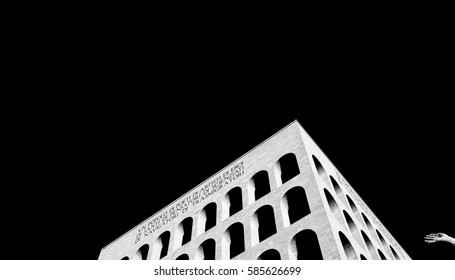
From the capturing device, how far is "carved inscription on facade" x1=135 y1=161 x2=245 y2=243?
25.2m

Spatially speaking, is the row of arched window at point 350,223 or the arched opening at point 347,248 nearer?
the arched opening at point 347,248

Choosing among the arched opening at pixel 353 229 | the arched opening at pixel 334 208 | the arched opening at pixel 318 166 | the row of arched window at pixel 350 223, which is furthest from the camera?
the arched opening at pixel 318 166

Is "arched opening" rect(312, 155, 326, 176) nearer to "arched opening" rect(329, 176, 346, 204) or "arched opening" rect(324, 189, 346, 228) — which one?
"arched opening" rect(329, 176, 346, 204)

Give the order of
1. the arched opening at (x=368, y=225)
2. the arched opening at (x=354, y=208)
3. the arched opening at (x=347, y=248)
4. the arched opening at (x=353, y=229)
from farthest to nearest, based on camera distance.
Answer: the arched opening at (x=368, y=225) < the arched opening at (x=354, y=208) < the arched opening at (x=353, y=229) < the arched opening at (x=347, y=248)

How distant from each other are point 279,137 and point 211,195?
5.00 m

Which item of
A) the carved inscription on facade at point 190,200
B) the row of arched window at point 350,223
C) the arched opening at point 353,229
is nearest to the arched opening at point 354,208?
the row of arched window at point 350,223

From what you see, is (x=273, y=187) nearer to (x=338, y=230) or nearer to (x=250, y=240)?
(x=250, y=240)

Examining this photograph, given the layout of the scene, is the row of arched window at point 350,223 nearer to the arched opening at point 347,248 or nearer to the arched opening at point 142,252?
the arched opening at point 347,248

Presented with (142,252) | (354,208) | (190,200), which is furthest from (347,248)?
(142,252)

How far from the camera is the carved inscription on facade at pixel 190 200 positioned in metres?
25.2
